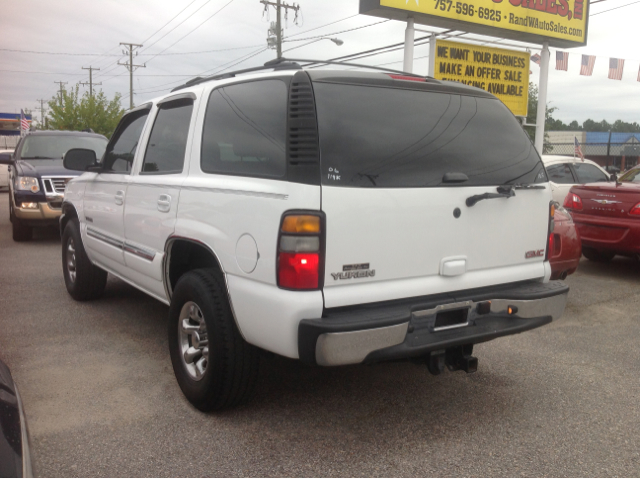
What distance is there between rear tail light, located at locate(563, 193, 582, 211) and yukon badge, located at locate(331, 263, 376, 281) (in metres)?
5.80

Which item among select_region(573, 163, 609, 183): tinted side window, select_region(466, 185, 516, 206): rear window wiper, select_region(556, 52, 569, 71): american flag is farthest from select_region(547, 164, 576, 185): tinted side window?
A: select_region(466, 185, 516, 206): rear window wiper

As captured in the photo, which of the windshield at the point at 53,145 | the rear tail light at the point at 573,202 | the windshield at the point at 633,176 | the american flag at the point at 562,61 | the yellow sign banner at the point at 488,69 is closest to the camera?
the rear tail light at the point at 573,202

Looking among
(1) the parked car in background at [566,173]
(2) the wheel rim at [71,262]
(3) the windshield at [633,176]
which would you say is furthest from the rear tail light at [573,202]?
(2) the wheel rim at [71,262]

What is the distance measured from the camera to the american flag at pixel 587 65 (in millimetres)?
15055

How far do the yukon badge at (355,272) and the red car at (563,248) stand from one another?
3414 millimetres

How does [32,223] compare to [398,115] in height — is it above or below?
below

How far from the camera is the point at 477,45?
480 inches

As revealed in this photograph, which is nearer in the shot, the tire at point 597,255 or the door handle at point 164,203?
the door handle at point 164,203

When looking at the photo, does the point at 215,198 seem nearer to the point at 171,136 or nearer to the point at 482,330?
the point at 171,136

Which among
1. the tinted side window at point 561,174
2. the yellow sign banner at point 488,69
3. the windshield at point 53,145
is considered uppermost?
the yellow sign banner at point 488,69

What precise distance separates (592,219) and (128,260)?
584cm

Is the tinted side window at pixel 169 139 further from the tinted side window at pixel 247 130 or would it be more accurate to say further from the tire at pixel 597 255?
the tire at pixel 597 255

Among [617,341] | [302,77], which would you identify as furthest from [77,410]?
[617,341]

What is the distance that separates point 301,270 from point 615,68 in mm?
15925
